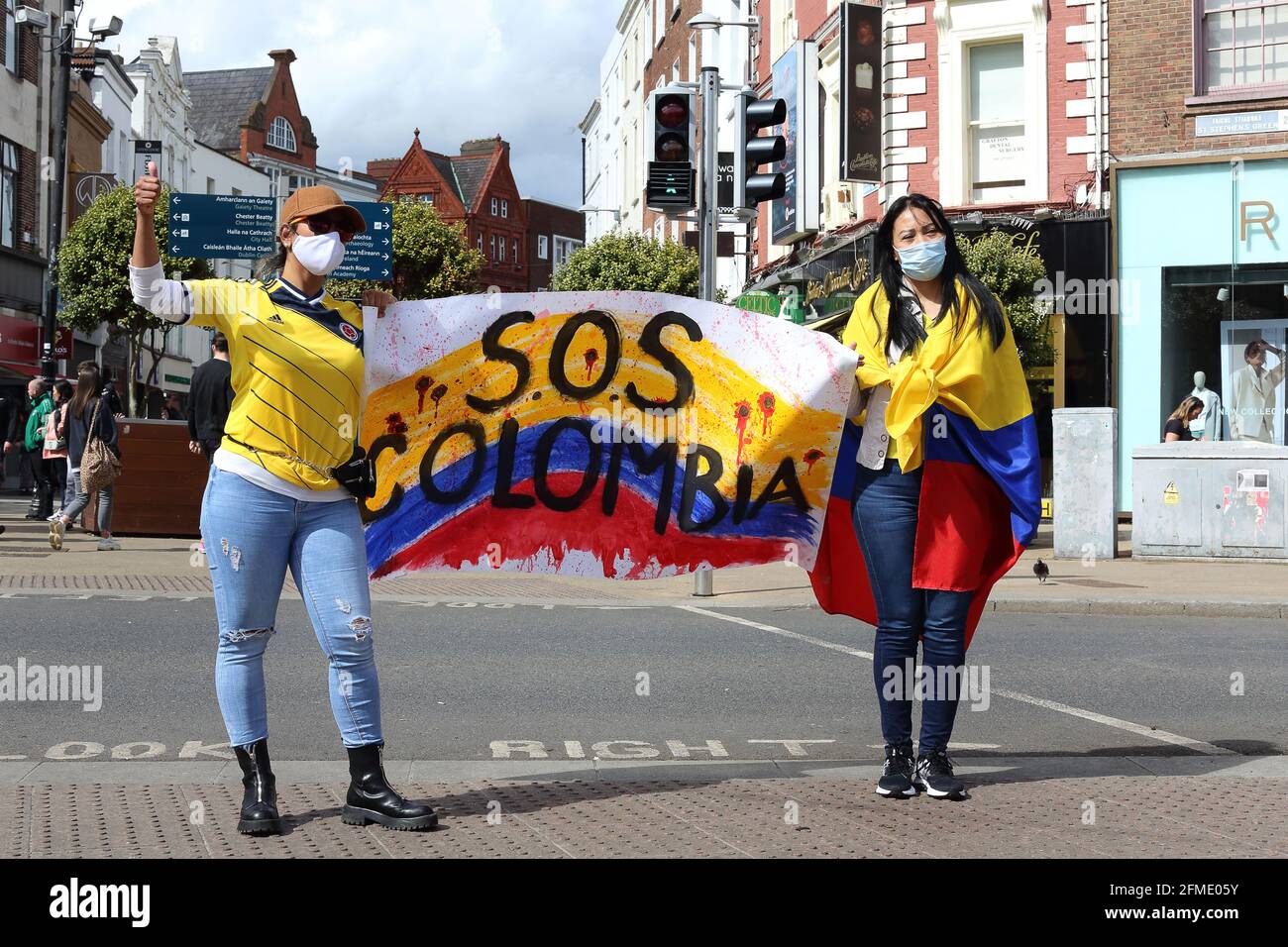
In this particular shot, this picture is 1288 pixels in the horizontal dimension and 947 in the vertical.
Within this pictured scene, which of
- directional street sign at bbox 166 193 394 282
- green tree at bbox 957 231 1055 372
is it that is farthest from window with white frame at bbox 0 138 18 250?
green tree at bbox 957 231 1055 372

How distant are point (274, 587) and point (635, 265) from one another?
3450 centimetres

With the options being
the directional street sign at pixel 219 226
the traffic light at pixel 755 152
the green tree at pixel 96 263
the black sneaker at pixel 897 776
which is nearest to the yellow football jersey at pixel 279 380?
the black sneaker at pixel 897 776

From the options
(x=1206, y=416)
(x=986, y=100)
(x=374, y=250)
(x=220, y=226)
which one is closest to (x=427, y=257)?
(x=374, y=250)

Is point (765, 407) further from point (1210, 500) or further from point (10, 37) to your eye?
point (10, 37)

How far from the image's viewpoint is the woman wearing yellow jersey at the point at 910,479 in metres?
5.22

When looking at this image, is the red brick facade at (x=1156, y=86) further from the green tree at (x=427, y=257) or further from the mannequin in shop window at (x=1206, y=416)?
the green tree at (x=427, y=257)

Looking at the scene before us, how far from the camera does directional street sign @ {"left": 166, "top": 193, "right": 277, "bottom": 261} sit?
2619 centimetres

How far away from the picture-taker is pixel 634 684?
812cm

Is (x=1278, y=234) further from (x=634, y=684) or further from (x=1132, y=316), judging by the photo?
(x=634, y=684)

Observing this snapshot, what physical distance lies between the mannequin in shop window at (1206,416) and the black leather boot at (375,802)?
17.4 meters

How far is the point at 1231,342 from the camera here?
2098 cm

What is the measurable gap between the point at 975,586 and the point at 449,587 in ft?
28.1

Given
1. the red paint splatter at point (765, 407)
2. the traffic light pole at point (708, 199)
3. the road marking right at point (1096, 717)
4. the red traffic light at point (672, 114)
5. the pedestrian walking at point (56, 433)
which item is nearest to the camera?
the red paint splatter at point (765, 407)

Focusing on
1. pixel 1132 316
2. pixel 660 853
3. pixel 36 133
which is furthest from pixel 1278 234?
pixel 36 133
